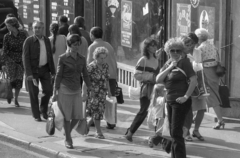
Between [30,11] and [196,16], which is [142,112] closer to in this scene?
[196,16]

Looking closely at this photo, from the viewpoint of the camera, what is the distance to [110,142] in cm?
883

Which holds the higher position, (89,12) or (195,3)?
(195,3)

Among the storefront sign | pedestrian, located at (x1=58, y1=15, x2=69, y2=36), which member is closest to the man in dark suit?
pedestrian, located at (x1=58, y1=15, x2=69, y2=36)

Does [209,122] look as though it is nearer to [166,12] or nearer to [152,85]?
[152,85]

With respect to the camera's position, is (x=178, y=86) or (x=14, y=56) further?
(x=14, y=56)

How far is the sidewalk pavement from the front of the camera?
319 inches

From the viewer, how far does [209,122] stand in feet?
34.1

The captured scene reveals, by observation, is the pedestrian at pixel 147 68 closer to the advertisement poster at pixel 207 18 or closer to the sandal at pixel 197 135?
the sandal at pixel 197 135

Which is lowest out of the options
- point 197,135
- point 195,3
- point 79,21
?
point 197,135

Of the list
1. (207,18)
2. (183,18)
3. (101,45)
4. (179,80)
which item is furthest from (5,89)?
(179,80)

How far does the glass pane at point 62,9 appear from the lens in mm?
16703

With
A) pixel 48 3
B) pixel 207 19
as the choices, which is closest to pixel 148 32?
pixel 207 19

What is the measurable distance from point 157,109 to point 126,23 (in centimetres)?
588

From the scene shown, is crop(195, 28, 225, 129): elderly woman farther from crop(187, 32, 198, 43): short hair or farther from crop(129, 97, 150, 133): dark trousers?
crop(129, 97, 150, 133): dark trousers
